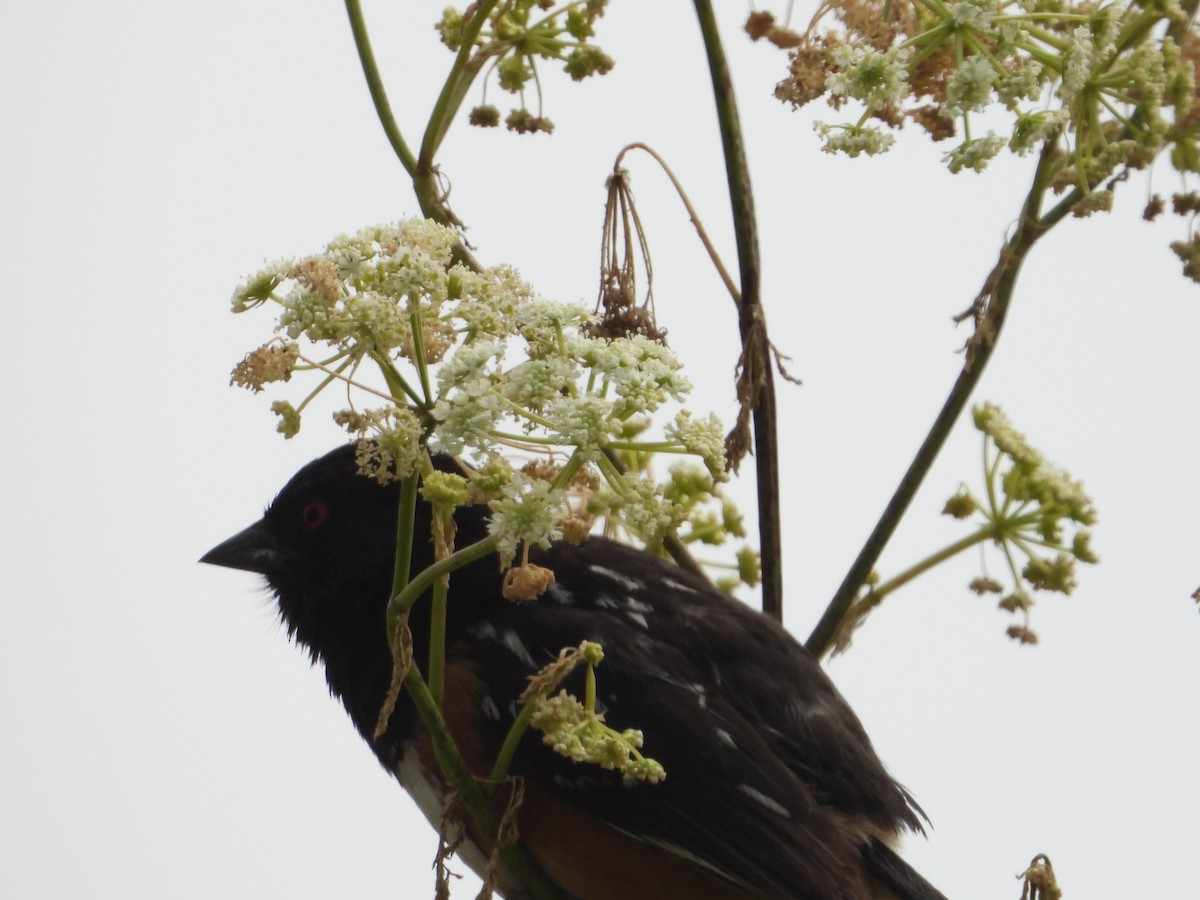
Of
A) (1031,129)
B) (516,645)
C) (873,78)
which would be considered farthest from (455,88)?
(516,645)

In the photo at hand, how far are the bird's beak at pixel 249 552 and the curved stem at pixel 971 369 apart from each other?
1538 millimetres

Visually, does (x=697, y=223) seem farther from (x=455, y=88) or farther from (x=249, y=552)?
(x=249, y=552)

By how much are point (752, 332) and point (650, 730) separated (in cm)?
84

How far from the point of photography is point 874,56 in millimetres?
1514

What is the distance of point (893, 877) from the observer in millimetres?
2725

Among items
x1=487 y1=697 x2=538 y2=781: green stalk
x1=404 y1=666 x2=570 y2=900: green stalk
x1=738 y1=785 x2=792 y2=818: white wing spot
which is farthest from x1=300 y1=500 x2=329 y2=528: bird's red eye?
x1=487 y1=697 x2=538 y2=781: green stalk

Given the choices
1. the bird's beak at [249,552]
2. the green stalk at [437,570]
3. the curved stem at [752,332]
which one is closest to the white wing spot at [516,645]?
the curved stem at [752,332]

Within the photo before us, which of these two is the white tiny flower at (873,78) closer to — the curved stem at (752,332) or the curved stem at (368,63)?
the curved stem at (752,332)

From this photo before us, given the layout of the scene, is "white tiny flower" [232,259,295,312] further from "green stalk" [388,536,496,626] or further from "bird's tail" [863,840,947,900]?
"bird's tail" [863,840,947,900]

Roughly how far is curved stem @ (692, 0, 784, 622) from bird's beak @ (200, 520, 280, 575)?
144 cm

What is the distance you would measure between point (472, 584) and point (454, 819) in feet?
4.16

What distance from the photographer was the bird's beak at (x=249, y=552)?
3.34m

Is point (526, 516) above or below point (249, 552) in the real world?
below

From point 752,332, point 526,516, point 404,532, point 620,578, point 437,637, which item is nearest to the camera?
point 526,516
